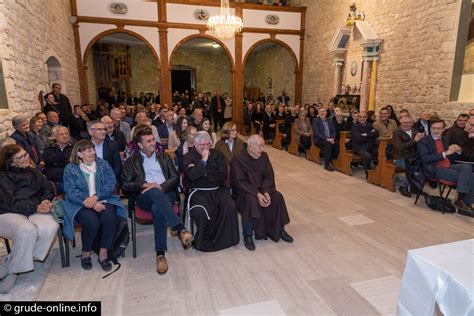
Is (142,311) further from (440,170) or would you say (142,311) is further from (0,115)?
(440,170)

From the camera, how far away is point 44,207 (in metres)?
2.63

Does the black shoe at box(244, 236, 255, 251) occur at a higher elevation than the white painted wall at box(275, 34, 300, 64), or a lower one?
lower

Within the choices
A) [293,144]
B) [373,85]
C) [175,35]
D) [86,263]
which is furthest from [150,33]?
[86,263]

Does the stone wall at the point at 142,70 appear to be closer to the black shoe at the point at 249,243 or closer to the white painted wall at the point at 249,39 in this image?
the white painted wall at the point at 249,39

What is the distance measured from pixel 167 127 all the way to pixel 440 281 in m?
4.91

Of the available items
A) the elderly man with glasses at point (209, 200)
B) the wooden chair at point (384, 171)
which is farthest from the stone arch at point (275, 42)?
the elderly man with glasses at point (209, 200)

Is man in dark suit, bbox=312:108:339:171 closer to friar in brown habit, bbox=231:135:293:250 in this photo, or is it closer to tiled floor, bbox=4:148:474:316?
tiled floor, bbox=4:148:474:316

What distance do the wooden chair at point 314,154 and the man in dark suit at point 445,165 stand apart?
107 inches

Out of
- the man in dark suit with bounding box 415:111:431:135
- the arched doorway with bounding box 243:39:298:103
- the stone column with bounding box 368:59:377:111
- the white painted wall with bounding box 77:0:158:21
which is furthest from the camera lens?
the arched doorway with bounding box 243:39:298:103

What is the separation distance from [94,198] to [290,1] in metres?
11.9

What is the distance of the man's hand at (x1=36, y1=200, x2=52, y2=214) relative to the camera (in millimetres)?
2615

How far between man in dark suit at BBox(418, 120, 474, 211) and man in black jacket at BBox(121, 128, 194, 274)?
317 cm

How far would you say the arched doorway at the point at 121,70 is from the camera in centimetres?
1284

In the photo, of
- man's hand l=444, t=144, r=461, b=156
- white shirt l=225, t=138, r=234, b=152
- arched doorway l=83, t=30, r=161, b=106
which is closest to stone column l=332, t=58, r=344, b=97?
man's hand l=444, t=144, r=461, b=156
